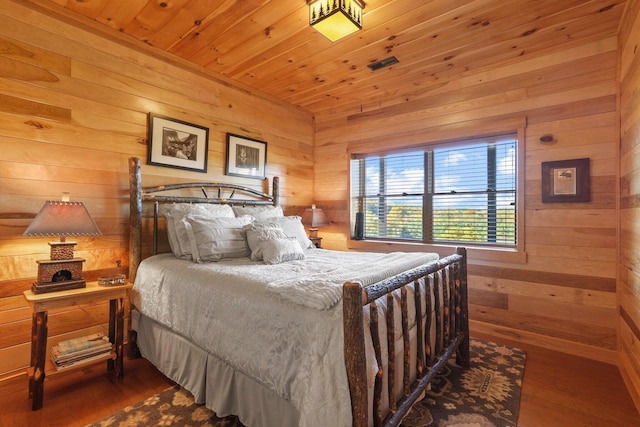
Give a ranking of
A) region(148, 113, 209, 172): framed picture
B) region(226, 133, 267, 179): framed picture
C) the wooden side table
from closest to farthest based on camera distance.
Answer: the wooden side table < region(148, 113, 209, 172): framed picture < region(226, 133, 267, 179): framed picture

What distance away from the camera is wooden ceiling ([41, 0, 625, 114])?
215 cm

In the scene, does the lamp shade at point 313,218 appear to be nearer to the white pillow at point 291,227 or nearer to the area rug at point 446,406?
the white pillow at point 291,227

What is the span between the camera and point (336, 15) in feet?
6.58

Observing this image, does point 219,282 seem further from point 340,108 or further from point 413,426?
point 340,108

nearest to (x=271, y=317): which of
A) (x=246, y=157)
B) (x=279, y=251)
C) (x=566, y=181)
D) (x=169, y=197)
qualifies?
(x=279, y=251)

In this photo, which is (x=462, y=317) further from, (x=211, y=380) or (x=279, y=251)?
(x=211, y=380)

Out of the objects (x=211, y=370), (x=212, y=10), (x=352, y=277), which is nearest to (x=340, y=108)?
(x=212, y=10)

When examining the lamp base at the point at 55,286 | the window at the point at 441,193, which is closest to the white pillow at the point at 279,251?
the lamp base at the point at 55,286

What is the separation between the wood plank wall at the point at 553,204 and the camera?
243cm

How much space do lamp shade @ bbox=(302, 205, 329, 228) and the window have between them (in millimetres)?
441

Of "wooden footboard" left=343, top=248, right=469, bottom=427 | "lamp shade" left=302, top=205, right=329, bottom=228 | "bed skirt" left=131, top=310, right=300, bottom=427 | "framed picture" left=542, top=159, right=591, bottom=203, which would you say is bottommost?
"bed skirt" left=131, top=310, right=300, bottom=427

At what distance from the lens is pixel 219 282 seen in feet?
5.78

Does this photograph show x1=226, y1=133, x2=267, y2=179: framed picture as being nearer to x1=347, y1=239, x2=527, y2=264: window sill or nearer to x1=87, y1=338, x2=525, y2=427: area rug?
x1=347, y1=239, x2=527, y2=264: window sill

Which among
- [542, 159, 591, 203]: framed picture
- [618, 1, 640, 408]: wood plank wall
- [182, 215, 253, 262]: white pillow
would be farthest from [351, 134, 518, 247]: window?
[182, 215, 253, 262]: white pillow
